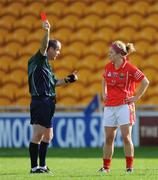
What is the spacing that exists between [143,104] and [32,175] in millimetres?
8786

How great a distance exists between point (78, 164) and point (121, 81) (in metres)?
2.77

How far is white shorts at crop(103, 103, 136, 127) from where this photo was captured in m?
10.5

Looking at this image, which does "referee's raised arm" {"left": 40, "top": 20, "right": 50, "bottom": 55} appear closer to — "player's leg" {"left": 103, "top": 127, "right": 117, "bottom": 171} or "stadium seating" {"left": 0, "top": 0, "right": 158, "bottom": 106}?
"player's leg" {"left": 103, "top": 127, "right": 117, "bottom": 171}

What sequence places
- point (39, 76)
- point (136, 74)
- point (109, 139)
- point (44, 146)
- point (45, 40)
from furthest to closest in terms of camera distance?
1. point (44, 146)
2. point (109, 139)
3. point (136, 74)
4. point (39, 76)
5. point (45, 40)

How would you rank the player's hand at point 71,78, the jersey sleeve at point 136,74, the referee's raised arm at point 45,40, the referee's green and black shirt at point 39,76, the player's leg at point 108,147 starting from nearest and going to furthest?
the referee's raised arm at point 45,40 → the referee's green and black shirt at point 39,76 → the jersey sleeve at point 136,74 → the player's leg at point 108,147 → the player's hand at point 71,78

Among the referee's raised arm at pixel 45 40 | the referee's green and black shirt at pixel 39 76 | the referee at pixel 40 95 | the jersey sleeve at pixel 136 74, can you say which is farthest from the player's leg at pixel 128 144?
the referee's raised arm at pixel 45 40

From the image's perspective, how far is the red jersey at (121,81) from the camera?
10617mm

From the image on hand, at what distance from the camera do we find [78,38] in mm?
21625

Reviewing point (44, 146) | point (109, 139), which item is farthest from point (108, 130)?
point (44, 146)

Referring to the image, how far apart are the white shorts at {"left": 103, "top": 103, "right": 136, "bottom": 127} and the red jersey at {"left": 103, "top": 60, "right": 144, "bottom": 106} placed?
0.07 meters

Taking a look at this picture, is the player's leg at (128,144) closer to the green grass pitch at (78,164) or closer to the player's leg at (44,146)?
the green grass pitch at (78,164)

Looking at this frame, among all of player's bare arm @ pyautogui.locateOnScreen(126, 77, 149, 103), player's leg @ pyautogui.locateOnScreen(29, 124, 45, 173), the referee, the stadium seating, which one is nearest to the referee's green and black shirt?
the referee

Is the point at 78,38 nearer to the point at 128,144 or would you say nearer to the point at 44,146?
the point at 44,146

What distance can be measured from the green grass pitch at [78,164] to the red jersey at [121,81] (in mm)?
993
